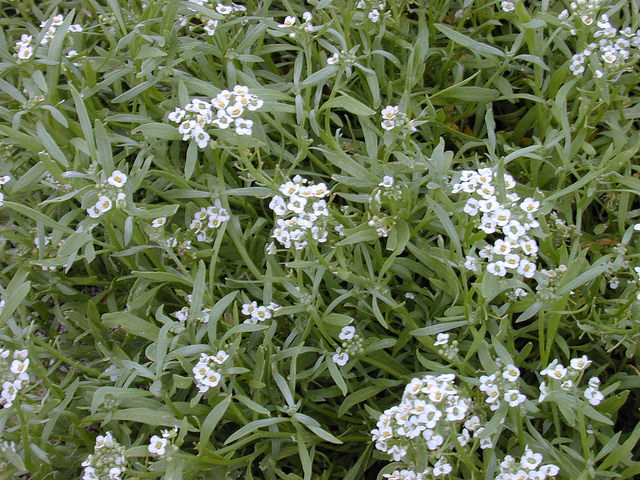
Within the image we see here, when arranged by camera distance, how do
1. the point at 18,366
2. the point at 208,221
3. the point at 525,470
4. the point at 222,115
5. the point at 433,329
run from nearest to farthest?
the point at 525,470
the point at 18,366
the point at 222,115
the point at 433,329
the point at 208,221

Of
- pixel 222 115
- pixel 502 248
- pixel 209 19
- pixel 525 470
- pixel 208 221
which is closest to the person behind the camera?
pixel 525 470

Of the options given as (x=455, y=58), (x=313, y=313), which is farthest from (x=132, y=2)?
(x=313, y=313)

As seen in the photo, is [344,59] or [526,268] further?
[344,59]

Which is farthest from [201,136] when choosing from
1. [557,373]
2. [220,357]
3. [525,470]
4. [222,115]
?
[525,470]

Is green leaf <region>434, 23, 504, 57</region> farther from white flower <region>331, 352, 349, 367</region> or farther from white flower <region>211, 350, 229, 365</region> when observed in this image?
white flower <region>211, 350, 229, 365</region>

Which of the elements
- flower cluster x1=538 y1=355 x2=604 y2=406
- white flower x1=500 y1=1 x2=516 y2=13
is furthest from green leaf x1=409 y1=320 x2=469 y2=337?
white flower x1=500 y1=1 x2=516 y2=13

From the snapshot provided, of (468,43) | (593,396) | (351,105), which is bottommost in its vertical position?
(593,396)

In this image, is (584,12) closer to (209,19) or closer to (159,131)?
(209,19)
